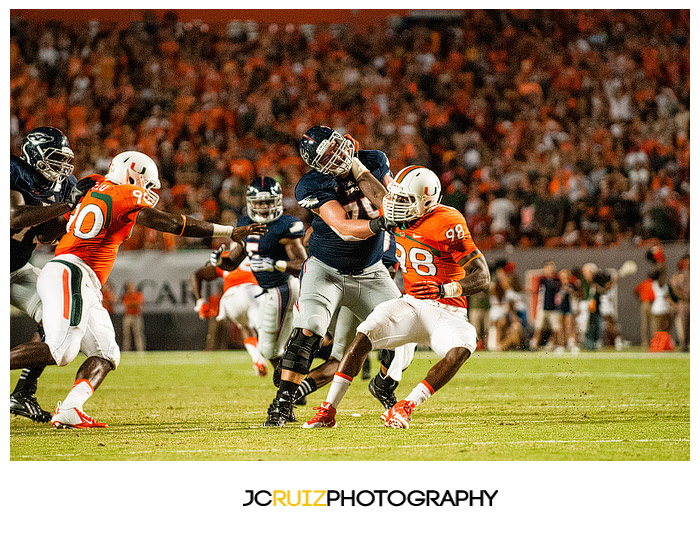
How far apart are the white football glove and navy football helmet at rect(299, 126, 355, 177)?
151cm

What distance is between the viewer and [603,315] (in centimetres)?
1175

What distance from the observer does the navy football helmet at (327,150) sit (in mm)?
5055

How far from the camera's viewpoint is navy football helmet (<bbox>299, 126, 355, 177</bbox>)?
505 centimetres

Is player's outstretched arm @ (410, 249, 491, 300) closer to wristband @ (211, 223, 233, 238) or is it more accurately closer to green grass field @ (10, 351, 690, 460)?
green grass field @ (10, 351, 690, 460)

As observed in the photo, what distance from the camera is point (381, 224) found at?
4.81 metres

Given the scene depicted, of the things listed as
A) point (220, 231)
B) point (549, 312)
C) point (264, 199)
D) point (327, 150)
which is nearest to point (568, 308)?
point (549, 312)

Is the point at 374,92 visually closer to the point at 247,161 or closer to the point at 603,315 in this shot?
the point at 247,161

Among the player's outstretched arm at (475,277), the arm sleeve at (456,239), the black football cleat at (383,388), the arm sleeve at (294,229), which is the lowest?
the black football cleat at (383,388)


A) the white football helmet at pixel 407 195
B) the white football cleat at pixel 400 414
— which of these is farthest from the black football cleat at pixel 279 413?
the white football helmet at pixel 407 195

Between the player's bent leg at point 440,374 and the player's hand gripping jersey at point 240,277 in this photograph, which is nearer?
the player's bent leg at point 440,374

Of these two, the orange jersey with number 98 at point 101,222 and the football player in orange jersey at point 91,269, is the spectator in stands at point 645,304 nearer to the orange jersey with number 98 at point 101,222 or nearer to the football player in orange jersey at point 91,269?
the football player in orange jersey at point 91,269

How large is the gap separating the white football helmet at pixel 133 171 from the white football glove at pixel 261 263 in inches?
56.6
